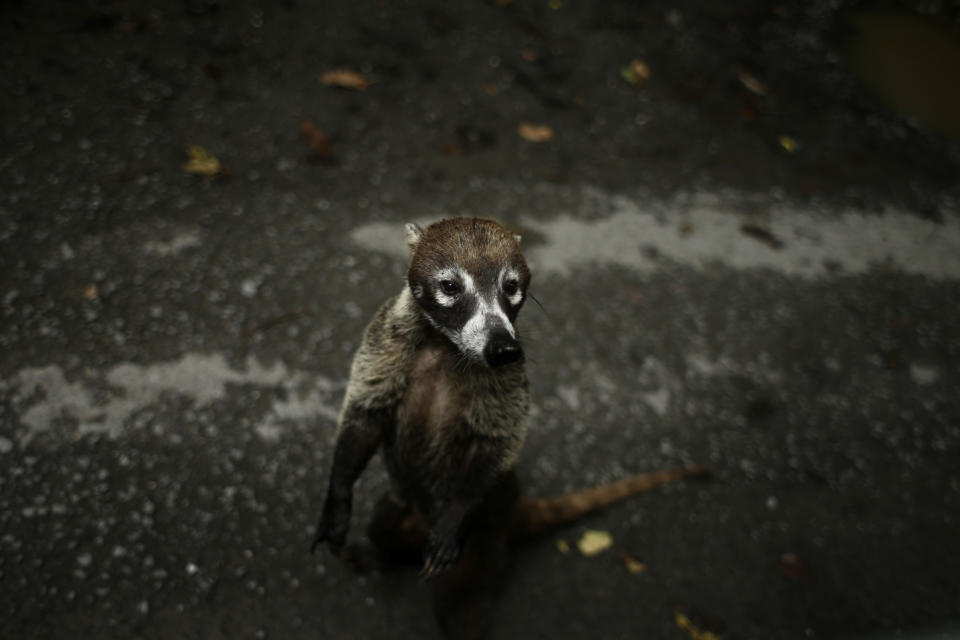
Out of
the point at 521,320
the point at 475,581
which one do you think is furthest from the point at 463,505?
the point at 521,320

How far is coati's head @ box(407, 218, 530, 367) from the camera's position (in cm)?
175

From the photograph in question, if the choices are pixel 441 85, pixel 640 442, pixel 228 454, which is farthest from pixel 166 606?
pixel 441 85

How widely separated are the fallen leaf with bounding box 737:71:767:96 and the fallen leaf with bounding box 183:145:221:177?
4.24 m

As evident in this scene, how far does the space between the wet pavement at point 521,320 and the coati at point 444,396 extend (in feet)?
2.00

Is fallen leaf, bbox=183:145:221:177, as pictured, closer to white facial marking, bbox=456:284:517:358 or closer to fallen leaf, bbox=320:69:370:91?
fallen leaf, bbox=320:69:370:91

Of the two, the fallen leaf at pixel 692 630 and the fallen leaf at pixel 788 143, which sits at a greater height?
the fallen leaf at pixel 788 143

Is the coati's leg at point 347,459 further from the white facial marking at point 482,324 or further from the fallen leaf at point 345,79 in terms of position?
the fallen leaf at point 345,79

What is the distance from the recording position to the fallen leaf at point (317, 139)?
3.85m

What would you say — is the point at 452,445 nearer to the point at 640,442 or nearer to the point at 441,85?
the point at 640,442

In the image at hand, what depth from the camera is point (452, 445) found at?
200 centimetres

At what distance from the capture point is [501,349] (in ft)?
5.35

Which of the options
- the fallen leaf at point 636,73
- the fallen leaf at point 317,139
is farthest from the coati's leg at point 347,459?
the fallen leaf at point 636,73

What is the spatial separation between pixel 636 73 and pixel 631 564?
12.8 feet

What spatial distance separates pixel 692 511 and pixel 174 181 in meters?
3.17
